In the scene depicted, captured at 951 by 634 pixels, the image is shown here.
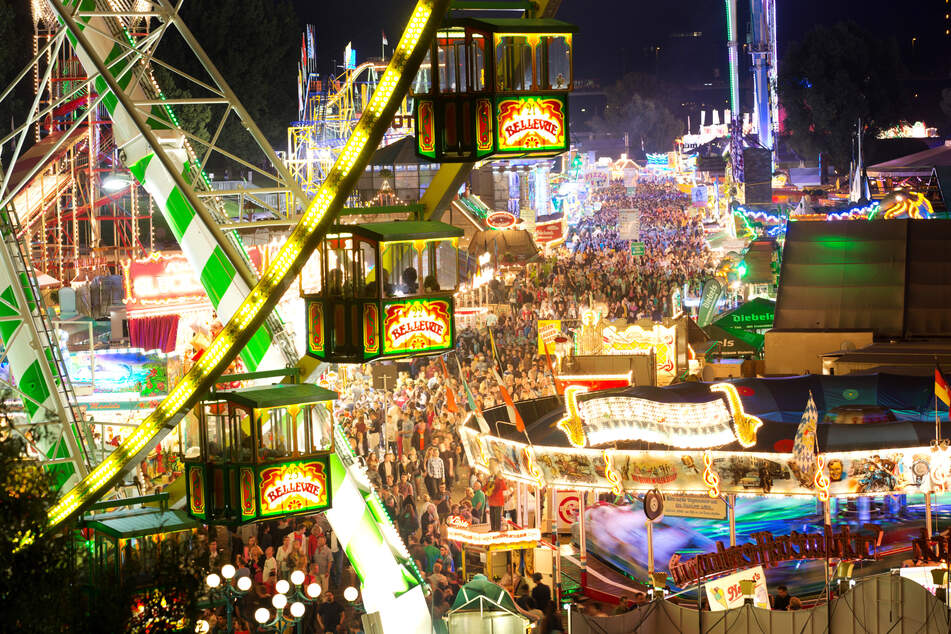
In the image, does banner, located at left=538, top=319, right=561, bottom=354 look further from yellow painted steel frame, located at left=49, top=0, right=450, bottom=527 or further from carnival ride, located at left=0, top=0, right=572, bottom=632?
yellow painted steel frame, located at left=49, top=0, right=450, bottom=527

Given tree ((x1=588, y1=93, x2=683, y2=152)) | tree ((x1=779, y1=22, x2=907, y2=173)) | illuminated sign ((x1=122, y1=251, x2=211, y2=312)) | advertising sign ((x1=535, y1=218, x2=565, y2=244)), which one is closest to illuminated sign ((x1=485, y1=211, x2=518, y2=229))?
advertising sign ((x1=535, y1=218, x2=565, y2=244))

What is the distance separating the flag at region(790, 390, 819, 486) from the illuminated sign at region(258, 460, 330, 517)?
7.59 m

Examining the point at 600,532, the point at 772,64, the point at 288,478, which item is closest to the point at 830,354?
the point at 600,532

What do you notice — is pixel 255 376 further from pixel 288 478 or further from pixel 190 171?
pixel 190 171

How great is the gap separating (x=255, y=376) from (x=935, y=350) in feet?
52.6

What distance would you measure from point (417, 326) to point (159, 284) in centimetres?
1246

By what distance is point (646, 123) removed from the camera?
162 metres

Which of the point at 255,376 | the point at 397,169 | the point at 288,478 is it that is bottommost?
the point at 288,478

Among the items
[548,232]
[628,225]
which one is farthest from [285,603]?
[628,225]

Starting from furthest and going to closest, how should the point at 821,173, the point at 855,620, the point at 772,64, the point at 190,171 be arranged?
the point at 772,64, the point at 821,173, the point at 855,620, the point at 190,171

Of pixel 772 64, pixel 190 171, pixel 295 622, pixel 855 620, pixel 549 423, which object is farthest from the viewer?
pixel 772 64

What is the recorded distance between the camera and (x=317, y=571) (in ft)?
51.0

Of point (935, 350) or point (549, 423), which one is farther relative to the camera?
point (935, 350)

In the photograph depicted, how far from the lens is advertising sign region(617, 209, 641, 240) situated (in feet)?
197
